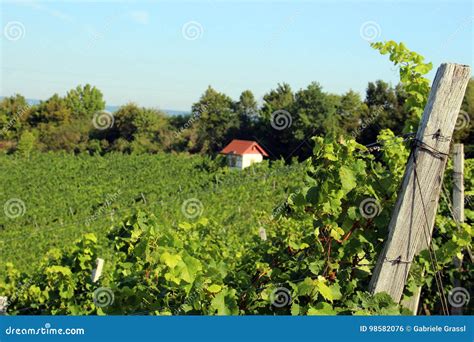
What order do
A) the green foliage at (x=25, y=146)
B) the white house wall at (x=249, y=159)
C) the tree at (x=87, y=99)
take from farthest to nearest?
the tree at (x=87, y=99), the green foliage at (x=25, y=146), the white house wall at (x=249, y=159)

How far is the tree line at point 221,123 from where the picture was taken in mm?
31911

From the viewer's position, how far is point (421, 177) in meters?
2.54

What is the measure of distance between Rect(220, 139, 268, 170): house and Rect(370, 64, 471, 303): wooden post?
31.0m

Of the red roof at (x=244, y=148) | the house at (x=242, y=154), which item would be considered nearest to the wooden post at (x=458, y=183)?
the house at (x=242, y=154)

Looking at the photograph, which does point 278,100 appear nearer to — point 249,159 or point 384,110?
point 249,159

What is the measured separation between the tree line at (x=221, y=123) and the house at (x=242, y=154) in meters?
2.59

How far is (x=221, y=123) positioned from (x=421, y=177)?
131 feet

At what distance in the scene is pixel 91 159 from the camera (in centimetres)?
3709

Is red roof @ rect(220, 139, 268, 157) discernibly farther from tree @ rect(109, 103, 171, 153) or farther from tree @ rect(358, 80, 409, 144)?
tree @ rect(109, 103, 171, 153)

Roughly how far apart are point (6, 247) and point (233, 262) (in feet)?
44.2

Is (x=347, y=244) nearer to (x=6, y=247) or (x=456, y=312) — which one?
(x=456, y=312)

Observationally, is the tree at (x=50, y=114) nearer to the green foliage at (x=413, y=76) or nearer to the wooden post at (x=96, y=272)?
the wooden post at (x=96, y=272)

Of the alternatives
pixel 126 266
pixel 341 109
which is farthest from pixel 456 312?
pixel 341 109

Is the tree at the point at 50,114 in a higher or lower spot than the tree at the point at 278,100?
lower
